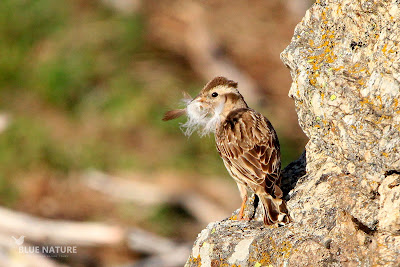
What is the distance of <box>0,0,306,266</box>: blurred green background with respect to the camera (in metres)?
12.2

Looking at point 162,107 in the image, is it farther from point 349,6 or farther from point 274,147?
point 349,6

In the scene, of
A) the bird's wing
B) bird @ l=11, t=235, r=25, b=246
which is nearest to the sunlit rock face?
the bird's wing

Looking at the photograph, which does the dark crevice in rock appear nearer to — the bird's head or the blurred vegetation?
the bird's head

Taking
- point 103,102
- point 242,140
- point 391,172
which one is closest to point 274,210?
point 391,172

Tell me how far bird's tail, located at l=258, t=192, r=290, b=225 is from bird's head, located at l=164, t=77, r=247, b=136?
164 centimetres

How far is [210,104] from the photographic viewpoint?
7.05 m

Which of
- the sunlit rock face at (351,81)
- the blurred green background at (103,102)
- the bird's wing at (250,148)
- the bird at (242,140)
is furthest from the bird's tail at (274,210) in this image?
the blurred green background at (103,102)

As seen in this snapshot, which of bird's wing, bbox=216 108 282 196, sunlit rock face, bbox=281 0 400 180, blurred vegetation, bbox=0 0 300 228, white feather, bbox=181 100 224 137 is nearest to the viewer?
sunlit rock face, bbox=281 0 400 180

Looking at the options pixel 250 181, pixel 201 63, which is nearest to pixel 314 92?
pixel 250 181

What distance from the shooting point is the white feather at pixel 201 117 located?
22.9 ft

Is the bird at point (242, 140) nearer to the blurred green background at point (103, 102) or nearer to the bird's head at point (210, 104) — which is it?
the bird's head at point (210, 104)

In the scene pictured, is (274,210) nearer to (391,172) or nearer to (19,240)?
(391,172)

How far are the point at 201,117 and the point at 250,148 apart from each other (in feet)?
2.80

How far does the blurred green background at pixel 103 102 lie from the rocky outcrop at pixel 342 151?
6536mm
